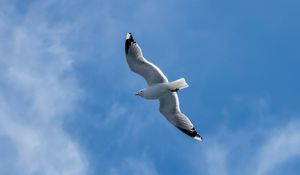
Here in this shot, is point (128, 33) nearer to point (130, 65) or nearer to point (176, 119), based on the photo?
point (130, 65)

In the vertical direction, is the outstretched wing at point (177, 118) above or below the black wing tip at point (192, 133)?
above

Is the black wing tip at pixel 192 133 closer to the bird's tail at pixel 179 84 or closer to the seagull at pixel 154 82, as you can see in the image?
the seagull at pixel 154 82

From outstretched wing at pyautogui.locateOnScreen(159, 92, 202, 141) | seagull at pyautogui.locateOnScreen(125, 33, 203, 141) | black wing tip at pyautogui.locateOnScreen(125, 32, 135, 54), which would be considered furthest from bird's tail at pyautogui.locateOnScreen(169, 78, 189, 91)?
black wing tip at pyautogui.locateOnScreen(125, 32, 135, 54)

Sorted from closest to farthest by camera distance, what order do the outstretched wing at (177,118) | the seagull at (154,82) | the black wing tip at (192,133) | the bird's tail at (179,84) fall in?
the bird's tail at (179,84) → the seagull at (154,82) → the outstretched wing at (177,118) → the black wing tip at (192,133)

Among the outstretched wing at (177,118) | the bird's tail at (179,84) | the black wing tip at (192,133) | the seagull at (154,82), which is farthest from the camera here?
the black wing tip at (192,133)

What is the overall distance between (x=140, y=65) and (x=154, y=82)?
1136mm

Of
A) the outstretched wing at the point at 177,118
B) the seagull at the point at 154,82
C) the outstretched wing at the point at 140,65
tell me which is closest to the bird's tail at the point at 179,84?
the seagull at the point at 154,82

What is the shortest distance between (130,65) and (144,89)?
1529mm

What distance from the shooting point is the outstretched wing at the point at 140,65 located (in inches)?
1706

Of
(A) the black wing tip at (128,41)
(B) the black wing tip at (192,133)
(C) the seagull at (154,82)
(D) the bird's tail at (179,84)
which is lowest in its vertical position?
(B) the black wing tip at (192,133)

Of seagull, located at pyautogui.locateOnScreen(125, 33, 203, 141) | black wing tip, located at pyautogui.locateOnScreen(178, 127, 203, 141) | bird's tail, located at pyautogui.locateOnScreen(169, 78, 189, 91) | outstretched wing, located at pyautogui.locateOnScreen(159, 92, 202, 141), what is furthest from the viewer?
black wing tip, located at pyautogui.locateOnScreen(178, 127, 203, 141)

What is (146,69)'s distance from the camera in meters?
43.6

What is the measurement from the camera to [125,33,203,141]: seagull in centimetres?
4331

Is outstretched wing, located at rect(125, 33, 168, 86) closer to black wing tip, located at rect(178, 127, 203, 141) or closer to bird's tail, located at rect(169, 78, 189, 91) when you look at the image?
bird's tail, located at rect(169, 78, 189, 91)
